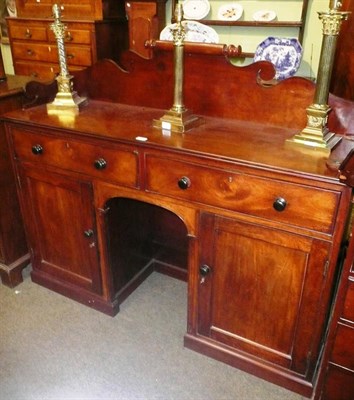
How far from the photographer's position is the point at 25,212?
1.91m

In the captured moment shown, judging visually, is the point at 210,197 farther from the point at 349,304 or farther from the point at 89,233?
the point at 89,233

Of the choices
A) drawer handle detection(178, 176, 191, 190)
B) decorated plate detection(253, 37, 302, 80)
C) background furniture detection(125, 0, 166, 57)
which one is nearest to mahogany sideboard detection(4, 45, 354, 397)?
drawer handle detection(178, 176, 191, 190)

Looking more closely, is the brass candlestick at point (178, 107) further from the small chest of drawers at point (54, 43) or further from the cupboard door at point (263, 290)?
the small chest of drawers at point (54, 43)

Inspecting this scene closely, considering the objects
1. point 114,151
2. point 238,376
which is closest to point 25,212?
point 114,151

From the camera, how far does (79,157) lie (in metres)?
1.59

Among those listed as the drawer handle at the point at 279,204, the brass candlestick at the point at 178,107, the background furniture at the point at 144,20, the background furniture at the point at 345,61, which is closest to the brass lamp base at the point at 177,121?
the brass candlestick at the point at 178,107

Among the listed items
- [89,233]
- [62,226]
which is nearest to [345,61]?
[89,233]

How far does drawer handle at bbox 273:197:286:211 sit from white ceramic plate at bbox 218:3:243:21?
131 cm

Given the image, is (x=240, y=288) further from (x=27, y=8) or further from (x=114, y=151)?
(x=27, y=8)

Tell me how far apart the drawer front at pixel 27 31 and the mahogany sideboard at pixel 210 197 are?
900mm

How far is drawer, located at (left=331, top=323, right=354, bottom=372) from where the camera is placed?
4.07 ft

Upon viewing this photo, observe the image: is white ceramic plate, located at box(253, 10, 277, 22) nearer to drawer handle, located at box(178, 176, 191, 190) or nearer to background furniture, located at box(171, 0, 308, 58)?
background furniture, located at box(171, 0, 308, 58)

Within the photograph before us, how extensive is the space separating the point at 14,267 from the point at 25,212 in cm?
35

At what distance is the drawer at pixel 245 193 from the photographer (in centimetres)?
118
